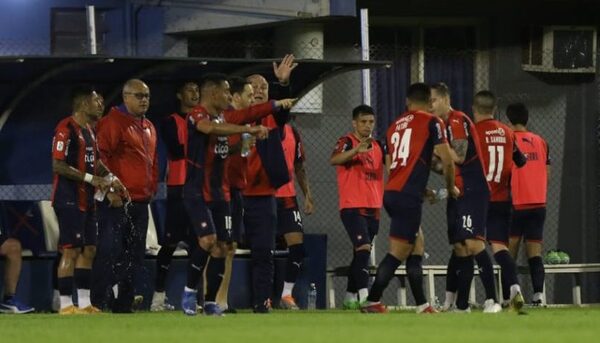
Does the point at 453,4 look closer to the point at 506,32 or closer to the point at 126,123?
the point at 506,32

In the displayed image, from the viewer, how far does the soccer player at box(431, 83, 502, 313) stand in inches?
715

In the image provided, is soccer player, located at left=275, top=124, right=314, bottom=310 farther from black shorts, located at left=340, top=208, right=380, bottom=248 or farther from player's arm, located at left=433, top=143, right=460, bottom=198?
player's arm, located at left=433, top=143, right=460, bottom=198

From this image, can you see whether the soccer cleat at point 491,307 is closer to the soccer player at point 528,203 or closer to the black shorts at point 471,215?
the black shorts at point 471,215

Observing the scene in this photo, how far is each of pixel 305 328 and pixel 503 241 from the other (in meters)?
5.24

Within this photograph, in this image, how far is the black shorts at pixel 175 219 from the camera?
781 inches

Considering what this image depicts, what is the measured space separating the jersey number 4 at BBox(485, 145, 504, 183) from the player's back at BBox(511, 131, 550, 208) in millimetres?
1982

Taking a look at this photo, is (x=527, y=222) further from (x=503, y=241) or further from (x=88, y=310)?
(x=88, y=310)

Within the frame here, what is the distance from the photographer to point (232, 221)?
60.7 ft

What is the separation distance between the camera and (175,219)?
1986 cm

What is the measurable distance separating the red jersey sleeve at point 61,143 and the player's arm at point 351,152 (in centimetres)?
344

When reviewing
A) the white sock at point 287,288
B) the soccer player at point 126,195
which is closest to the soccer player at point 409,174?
the soccer player at point 126,195

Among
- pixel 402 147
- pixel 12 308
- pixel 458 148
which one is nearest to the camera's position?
pixel 402 147

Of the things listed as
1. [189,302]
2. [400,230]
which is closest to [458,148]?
[400,230]

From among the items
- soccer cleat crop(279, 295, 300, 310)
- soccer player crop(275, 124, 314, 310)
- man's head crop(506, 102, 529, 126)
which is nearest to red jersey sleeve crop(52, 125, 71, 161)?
soccer player crop(275, 124, 314, 310)
